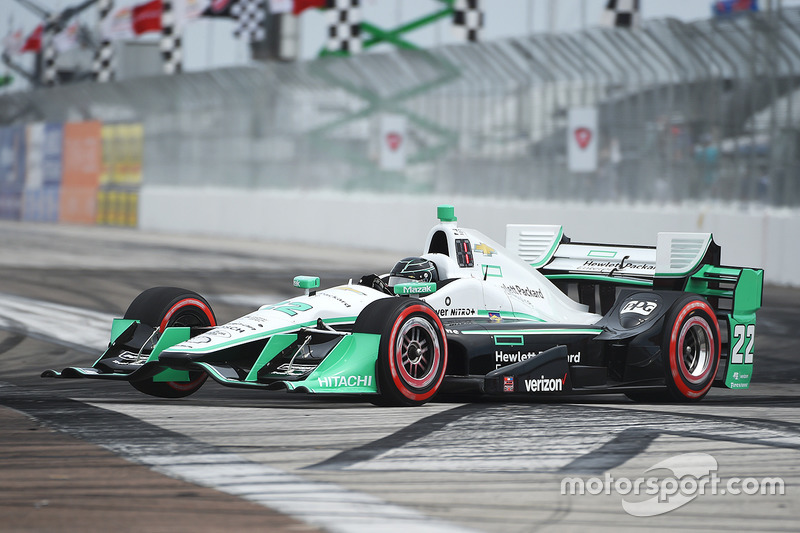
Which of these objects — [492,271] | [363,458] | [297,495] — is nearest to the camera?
[297,495]

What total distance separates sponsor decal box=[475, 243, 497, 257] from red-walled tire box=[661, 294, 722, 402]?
1.31m

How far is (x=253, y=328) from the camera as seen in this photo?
25.2 ft

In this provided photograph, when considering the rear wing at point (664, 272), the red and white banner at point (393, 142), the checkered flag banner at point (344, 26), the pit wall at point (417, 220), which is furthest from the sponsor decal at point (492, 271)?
the checkered flag banner at point (344, 26)

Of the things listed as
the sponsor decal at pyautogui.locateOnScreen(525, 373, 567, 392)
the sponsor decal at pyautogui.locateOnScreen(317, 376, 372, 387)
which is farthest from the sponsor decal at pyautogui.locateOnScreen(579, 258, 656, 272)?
the sponsor decal at pyautogui.locateOnScreen(317, 376, 372, 387)

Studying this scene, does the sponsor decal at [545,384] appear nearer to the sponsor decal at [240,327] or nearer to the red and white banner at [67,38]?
the sponsor decal at [240,327]

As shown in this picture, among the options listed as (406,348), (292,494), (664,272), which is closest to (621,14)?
(664,272)

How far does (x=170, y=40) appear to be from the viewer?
40594 millimetres

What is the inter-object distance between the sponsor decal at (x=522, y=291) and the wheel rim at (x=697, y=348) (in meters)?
1.08

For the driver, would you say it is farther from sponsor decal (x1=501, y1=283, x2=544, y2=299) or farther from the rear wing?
the rear wing

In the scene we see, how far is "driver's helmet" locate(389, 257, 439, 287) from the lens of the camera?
8742mm

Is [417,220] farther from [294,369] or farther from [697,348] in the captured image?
[294,369]

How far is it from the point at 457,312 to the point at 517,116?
16.8 meters

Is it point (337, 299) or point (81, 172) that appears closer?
point (337, 299)

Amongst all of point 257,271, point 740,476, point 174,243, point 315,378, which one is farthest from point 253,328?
point 174,243
